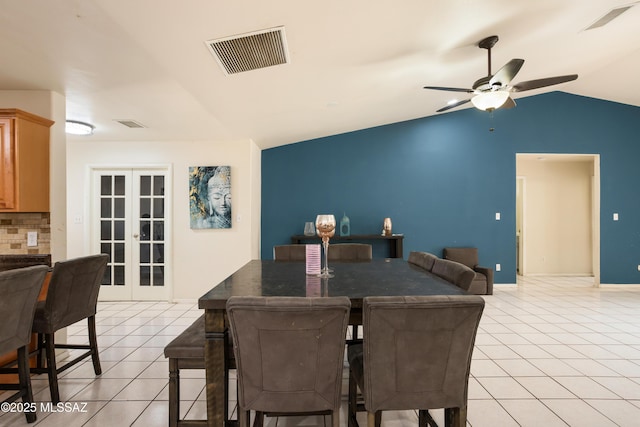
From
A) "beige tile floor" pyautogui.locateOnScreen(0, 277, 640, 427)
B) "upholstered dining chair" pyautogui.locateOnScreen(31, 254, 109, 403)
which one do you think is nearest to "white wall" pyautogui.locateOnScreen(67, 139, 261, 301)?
"beige tile floor" pyautogui.locateOnScreen(0, 277, 640, 427)

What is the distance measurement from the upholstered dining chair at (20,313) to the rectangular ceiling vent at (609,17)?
478 centimetres

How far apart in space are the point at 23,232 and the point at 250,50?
7.89ft

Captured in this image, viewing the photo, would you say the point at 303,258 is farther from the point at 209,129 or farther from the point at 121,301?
the point at 121,301

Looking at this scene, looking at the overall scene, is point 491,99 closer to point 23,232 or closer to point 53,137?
point 53,137

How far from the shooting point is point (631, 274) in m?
5.51

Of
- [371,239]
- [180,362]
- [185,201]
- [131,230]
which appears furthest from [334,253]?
[131,230]

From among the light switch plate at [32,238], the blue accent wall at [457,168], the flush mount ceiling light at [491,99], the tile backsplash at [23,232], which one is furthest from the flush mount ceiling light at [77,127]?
the flush mount ceiling light at [491,99]

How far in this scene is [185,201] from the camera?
15.1 ft

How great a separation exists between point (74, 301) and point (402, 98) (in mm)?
3971

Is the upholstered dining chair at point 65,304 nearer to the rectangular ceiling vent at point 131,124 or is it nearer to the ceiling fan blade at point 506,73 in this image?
the rectangular ceiling vent at point 131,124

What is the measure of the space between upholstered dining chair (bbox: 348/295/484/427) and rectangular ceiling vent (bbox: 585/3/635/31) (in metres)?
3.31

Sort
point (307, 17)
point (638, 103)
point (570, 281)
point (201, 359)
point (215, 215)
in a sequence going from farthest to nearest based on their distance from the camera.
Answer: point (570, 281), point (638, 103), point (215, 215), point (307, 17), point (201, 359)

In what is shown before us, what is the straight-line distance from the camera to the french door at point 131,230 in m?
4.64

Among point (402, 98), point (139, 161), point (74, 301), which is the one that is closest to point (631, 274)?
point (402, 98)
